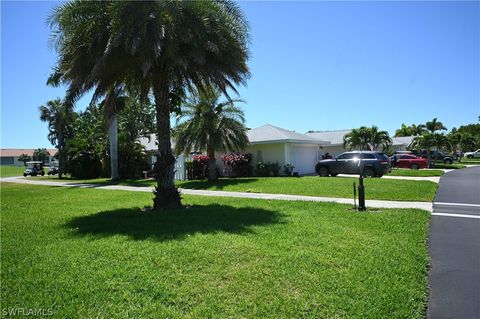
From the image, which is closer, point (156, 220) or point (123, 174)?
point (156, 220)

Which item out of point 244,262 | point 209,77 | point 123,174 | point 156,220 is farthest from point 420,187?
point 123,174

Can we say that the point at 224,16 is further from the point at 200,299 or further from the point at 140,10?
the point at 200,299

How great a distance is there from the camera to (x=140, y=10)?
10070 mm

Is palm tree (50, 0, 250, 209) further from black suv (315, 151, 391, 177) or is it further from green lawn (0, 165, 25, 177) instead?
green lawn (0, 165, 25, 177)

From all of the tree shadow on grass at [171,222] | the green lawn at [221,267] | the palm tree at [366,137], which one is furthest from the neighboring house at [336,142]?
the green lawn at [221,267]

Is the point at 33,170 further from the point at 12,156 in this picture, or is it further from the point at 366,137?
the point at 12,156

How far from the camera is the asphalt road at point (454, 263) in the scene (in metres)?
4.48

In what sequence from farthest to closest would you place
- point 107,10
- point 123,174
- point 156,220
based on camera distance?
point 123,174 < point 107,10 < point 156,220

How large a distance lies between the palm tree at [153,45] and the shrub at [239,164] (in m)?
14.2

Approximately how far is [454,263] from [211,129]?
17.1 metres

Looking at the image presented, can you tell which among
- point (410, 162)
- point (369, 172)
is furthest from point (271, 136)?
point (410, 162)

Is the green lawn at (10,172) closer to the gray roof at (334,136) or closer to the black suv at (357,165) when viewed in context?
the gray roof at (334,136)

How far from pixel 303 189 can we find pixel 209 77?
7119 millimetres

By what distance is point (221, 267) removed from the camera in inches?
219
